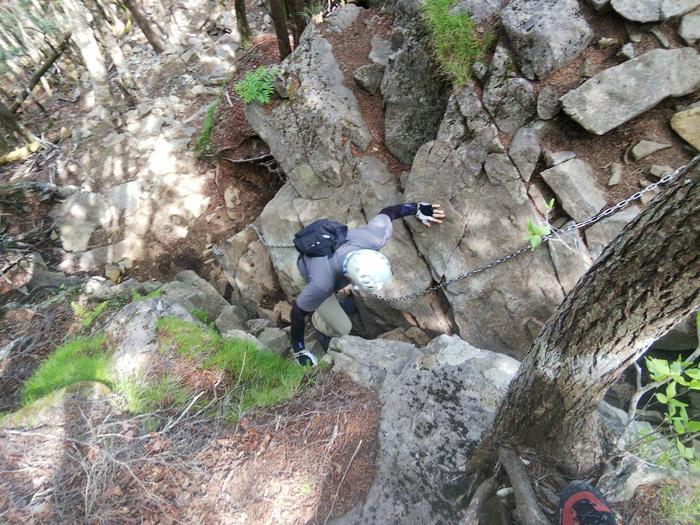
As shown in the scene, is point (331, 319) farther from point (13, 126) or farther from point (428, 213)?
point (13, 126)

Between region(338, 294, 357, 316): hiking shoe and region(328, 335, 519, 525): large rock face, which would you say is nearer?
region(328, 335, 519, 525): large rock face

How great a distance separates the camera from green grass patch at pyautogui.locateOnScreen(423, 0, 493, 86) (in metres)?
4.83

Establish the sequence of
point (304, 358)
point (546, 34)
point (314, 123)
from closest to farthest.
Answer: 1. point (546, 34)
2. point (304, 358)
3. point (314, 123)

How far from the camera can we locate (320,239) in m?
4.24

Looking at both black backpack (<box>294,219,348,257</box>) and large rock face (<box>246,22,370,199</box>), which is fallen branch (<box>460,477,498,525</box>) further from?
large rock face (<box>246,22,370,199</box>)

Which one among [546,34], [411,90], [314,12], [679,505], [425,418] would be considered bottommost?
[425,418]

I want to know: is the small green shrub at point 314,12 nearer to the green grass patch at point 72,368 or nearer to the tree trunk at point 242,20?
the tree trunk at point 242,20

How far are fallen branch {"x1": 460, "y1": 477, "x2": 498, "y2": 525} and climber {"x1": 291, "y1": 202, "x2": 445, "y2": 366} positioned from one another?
1.86 m

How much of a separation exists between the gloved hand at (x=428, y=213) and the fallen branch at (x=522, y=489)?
2.99 metres

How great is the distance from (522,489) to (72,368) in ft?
14.8

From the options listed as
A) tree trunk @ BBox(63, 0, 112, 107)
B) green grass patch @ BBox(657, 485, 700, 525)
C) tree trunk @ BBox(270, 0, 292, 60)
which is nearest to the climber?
green grass patch @ BBox(657, 485, 700, 525)

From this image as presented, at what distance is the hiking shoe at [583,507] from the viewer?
7.35 feet

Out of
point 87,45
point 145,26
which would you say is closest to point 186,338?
point 87,45

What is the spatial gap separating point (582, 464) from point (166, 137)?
10.0 meters
